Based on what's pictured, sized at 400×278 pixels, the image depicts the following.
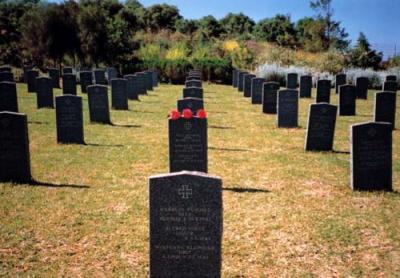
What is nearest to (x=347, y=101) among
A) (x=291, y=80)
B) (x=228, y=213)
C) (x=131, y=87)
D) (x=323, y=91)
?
(x=323, y=91)

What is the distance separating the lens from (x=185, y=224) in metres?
5.00

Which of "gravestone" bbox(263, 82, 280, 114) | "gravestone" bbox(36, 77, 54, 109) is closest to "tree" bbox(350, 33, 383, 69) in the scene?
"gravestone" bbox(263, 82, 280, 114)

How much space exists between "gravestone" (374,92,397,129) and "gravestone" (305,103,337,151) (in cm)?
358

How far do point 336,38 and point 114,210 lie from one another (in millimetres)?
52613

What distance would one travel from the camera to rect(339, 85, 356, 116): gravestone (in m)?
20.0

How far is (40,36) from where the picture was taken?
3534 centimetres

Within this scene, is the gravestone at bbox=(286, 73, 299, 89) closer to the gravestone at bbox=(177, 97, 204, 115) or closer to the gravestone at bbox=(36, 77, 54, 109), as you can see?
the gravestone at bbox=(36, 77, 54, 109)

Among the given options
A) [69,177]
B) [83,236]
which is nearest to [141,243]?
[83,236]

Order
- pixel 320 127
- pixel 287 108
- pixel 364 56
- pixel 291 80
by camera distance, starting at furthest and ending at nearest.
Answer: pixel 364 56, pixel 291 80, pixel 287 108, pixel 320 127

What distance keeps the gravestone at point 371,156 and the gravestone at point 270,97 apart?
11.3 m

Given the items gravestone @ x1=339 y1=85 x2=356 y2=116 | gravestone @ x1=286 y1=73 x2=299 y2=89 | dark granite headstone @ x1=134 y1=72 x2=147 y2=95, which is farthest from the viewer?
gravestone @ x1=286 y1=73 x2=299 y2=89

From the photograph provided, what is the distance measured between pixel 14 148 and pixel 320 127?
7.71m

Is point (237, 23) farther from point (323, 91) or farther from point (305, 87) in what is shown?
point (323, 91)

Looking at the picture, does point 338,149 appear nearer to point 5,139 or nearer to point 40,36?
point 5,139
